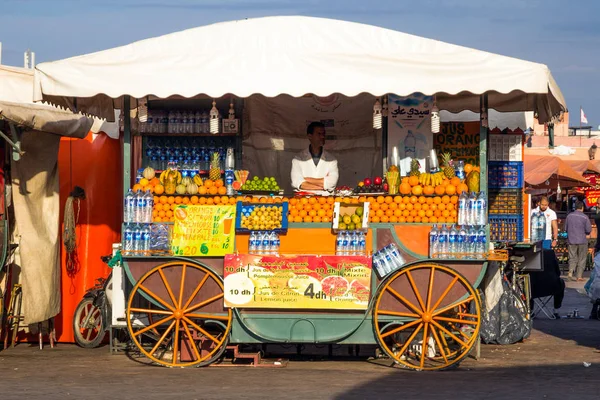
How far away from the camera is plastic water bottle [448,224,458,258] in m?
10.0

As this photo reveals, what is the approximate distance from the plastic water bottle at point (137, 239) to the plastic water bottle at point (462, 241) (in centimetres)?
309

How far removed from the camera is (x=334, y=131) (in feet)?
42.0

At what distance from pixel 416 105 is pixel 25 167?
14.3 feet

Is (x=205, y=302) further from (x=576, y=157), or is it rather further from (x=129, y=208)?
(x=576, y=157)

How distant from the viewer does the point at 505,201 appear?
14289mm

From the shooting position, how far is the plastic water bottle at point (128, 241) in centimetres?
1020

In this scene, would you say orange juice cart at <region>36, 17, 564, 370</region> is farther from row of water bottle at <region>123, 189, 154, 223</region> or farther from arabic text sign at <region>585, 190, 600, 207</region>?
arabic text sign at <region>585, 190, 600, 207</region>

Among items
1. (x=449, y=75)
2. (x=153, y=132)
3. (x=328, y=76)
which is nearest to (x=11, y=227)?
(x=153, y=132)

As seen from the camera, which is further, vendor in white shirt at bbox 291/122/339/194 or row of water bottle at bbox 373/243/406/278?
vendor in white shirt at bbox 291/122/339/194

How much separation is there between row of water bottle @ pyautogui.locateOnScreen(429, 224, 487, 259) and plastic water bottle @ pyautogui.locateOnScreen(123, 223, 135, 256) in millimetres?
2921

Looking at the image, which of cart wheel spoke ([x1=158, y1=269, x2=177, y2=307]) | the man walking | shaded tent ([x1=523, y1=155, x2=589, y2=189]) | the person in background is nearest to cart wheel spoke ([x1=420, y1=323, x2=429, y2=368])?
cart wheel spoke ([x1=158, y1=269, x2=177, y2=307])

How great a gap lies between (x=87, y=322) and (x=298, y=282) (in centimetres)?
316

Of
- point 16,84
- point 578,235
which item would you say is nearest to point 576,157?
point 578,235

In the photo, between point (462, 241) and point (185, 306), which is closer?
point (462, 241)
